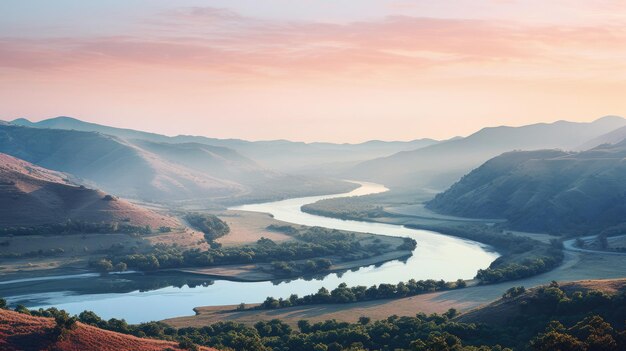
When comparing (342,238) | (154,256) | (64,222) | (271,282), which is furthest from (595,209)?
(64,222)

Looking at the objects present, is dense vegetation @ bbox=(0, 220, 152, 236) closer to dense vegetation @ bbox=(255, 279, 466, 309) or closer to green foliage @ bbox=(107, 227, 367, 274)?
green foliage @ bbox=(107, 227, 367, 274)

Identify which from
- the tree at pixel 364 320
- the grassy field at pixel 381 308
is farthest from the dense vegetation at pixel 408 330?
the grassy field at pixel 381 308

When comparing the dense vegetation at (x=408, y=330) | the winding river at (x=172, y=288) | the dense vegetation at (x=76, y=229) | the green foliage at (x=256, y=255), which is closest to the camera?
the dense vegetation at (x=408, y=330)

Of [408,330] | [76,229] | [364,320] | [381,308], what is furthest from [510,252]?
[76,229]

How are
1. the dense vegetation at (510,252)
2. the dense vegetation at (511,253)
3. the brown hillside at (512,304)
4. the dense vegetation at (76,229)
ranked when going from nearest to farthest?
the brown hillside at (512,304) → the dense vegetation at (511,253) → the dense vegetation at (510,252) → the dense vegetation at (76,229)

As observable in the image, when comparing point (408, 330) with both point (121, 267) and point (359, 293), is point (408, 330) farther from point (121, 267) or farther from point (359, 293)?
point (121, 267)

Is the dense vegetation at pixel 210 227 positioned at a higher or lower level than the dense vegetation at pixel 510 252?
higher

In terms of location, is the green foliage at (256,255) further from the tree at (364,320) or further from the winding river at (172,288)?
the tree at (364,320)

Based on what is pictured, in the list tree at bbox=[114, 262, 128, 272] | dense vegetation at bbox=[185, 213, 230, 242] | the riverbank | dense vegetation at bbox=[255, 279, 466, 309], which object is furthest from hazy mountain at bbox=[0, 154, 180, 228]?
dense vegetation at bbox=[255, 279, 466, 309]
